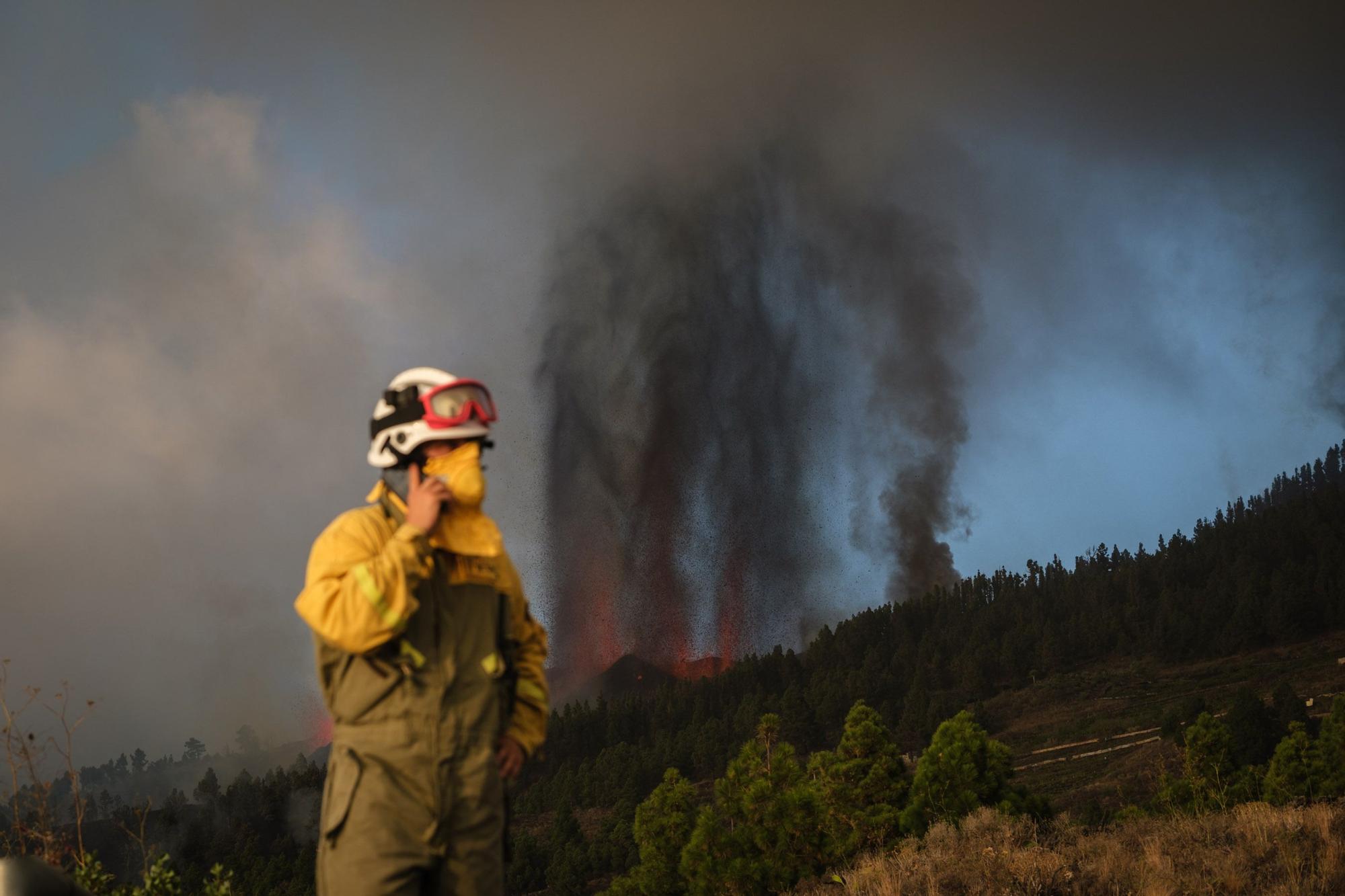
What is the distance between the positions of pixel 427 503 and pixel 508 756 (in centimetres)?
123

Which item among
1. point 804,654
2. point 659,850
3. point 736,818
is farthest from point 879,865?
point 804,654

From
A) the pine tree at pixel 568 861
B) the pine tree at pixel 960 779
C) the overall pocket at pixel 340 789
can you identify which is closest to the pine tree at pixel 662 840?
the pine tree at pixel 960 779

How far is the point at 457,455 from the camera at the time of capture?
171 inches

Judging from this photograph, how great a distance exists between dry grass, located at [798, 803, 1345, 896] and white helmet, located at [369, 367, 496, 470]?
718 centimetres

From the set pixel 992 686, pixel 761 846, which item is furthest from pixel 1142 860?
pixel 992 686

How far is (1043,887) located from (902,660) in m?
149

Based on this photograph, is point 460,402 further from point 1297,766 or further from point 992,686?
point 992,686

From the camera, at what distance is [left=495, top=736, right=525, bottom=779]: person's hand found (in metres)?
4.45

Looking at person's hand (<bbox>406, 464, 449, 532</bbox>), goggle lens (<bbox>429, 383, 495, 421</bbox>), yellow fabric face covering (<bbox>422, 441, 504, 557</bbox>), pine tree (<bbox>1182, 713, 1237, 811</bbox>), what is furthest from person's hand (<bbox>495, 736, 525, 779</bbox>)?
pine tree (<bbox>1182, 713, 1237, 811</bbox>)

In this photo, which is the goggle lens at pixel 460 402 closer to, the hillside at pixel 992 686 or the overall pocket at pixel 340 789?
the overall pocket at pixel 340 789

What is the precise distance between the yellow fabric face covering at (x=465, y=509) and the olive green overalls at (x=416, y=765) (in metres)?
0.18

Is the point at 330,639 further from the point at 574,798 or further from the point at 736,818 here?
the point at 574,798

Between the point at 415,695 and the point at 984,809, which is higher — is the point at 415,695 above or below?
above

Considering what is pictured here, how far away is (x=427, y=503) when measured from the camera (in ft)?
13.6
